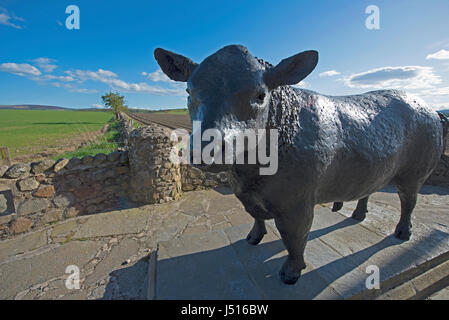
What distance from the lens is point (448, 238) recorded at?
2738 mm

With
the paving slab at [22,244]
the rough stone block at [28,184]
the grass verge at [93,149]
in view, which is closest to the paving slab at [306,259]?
the paving slab at [22,244]

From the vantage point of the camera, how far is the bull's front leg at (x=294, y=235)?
185 centimetres

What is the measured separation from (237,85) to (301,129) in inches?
27.6

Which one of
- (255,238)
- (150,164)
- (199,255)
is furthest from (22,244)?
(255,238)

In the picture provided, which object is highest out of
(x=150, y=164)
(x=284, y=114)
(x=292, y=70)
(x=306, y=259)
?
(x=292, y=70)

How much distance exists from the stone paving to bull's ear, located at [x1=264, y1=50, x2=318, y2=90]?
1974 millimetres

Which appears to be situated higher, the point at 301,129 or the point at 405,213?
the point at 301,129

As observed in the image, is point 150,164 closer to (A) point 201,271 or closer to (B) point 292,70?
(A) point 201,271

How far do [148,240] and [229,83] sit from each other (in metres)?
3.66

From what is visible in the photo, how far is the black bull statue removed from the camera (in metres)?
1.29

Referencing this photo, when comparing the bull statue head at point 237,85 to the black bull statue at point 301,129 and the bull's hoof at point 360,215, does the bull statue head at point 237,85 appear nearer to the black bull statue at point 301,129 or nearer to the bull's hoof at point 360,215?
the black bull statue at point 301,129

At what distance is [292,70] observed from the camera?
4.78 ft
